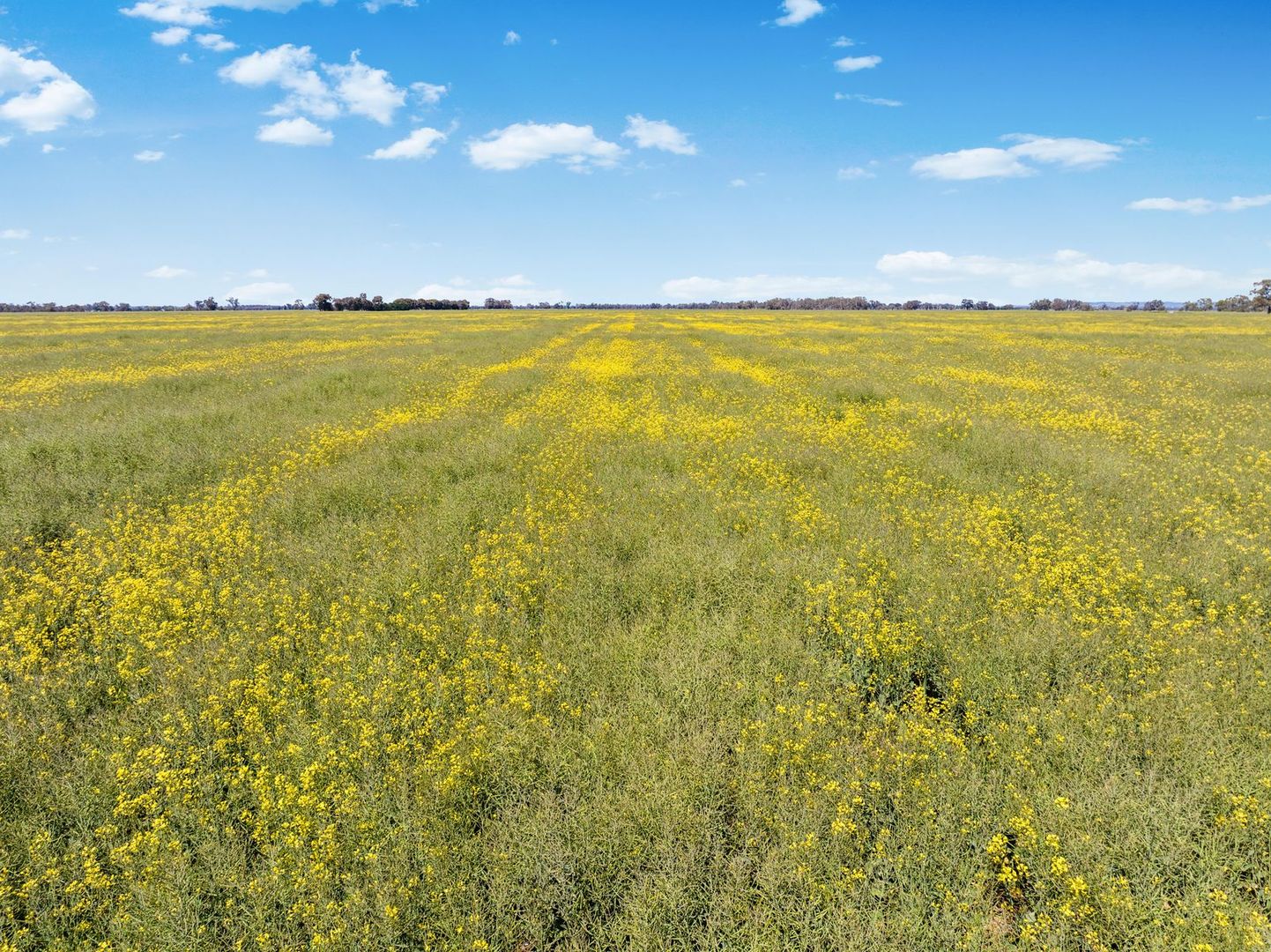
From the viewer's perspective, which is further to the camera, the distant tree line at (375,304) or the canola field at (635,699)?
the distant tree line at (375,304)

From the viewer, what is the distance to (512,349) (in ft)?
100

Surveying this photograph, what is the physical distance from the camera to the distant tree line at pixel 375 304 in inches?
4557

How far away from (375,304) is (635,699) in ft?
450

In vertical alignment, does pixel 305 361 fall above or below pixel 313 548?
above

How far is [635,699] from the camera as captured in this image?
4473 mm

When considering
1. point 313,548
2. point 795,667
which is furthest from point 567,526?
point 795,667

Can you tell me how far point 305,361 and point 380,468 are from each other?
19.6 m

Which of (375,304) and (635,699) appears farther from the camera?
(375,304)

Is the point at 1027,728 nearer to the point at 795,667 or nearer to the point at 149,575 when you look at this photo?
the point at 795,667

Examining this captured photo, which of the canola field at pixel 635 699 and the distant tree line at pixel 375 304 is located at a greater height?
the distant tree line at pixel 375 304

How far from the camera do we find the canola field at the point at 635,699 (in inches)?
122

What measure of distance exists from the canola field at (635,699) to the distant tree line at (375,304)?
401 feet

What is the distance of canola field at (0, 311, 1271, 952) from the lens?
3.11 m

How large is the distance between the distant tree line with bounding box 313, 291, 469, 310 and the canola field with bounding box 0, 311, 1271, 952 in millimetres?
122310
